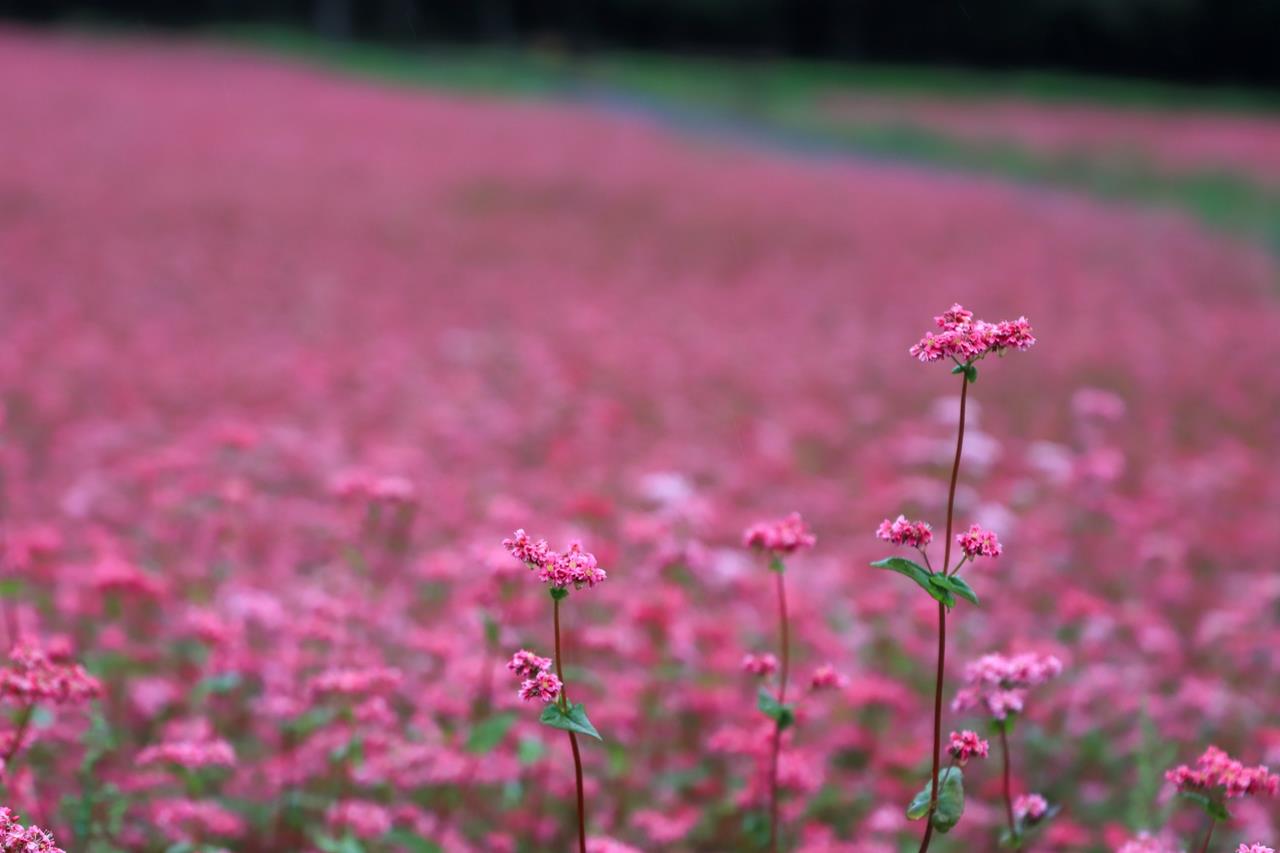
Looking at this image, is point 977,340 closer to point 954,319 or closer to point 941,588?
point 954,319

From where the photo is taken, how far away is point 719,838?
3367mm

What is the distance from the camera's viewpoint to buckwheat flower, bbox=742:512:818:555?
7.52 feet

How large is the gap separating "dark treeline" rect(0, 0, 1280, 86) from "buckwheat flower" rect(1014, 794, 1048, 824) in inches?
1716

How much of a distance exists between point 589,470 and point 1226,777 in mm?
4927

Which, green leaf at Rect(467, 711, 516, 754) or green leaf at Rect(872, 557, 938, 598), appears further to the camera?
green leaf at Rect(467, 711, 516, 754)

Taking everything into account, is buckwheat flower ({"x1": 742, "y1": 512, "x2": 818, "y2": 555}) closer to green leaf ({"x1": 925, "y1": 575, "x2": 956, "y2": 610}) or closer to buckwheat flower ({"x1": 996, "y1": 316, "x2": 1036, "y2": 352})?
green leaf ({"x1": 925, "y1": 575, "x2": 956, "y2": 610})

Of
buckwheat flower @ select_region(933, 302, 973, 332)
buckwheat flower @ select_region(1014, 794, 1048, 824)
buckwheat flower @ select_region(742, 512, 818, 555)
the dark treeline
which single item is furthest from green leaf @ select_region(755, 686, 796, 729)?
the dark treeline

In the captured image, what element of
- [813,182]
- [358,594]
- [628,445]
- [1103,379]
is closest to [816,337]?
[1103,379]

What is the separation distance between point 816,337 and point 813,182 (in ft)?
35.4

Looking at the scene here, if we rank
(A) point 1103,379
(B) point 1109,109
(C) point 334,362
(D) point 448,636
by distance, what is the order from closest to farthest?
(D) point 448,636 < (C) point 334,362 < (A) point 1103,379 < (B) point 1109,109

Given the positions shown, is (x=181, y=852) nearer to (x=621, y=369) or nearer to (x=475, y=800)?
(x=475, y=800)

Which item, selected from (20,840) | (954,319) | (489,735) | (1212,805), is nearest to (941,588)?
(954,319)

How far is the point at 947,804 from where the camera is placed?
1856 mm

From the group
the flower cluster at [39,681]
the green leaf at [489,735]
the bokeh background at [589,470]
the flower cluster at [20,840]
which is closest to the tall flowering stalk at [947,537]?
the bokeh background at [589,470]
